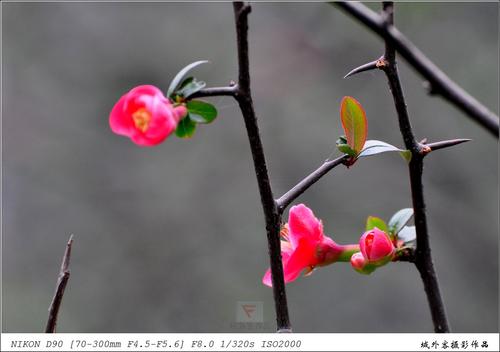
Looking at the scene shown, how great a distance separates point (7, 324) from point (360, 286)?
92 centimetres

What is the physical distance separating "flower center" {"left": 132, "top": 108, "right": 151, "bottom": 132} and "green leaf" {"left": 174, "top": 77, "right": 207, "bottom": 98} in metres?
0.02

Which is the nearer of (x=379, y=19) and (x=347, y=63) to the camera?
(x=379, y=19)

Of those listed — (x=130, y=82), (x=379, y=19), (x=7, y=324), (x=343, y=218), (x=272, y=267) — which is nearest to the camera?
(x=379, y=19)

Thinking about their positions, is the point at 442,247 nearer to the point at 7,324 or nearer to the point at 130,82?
the point at 130,82

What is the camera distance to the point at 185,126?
1.15ft

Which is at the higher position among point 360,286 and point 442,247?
point 442,247

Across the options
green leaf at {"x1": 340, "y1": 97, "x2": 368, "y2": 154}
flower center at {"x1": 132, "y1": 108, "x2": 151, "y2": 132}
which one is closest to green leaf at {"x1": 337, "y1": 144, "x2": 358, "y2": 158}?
green leaf at {"x1": 340, "y1": 97, "x2": 368, "y2": 154}

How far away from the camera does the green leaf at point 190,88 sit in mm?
326

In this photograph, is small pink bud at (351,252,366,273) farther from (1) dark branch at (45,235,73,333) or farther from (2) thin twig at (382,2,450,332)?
(1) dark branch at (45,235,73,333)

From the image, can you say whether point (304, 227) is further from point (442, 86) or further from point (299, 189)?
point (442, 86)

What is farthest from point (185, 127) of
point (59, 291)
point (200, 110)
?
point (59, 291)

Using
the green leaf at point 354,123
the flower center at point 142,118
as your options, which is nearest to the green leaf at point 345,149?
the green leaf at point 354,123

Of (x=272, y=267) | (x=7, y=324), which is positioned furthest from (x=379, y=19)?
(x=7, y=324)

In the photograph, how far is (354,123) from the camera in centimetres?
37
